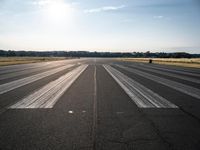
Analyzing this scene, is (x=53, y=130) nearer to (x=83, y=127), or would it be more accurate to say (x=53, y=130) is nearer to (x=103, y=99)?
(x=83, y=127)

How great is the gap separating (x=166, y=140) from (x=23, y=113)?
3.93 metres

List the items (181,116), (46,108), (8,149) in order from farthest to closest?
(46,108) → (181,116) → (8,149)

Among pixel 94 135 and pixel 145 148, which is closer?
pixel 145 148

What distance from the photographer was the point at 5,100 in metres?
7.81

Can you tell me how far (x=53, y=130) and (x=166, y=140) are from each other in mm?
2363

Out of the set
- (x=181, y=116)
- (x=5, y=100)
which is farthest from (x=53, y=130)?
(x=5, y=100)

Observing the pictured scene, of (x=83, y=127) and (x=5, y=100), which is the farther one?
(x=5, y=100)

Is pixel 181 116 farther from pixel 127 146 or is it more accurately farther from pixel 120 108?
pixel 127 146

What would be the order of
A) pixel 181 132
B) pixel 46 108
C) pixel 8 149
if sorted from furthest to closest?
1. pixel 46 108
2. pixel 181 132
3. pixel 8 149

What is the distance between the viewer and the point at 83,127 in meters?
4.85

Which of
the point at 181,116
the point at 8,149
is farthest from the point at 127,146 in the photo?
the point at 181,116

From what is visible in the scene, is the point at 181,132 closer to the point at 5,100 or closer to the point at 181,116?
the point at 181,116

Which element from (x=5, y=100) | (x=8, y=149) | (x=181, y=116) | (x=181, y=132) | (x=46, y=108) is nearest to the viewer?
(x=8, y=149)

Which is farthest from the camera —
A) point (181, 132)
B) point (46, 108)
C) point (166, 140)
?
point (46, 108)
